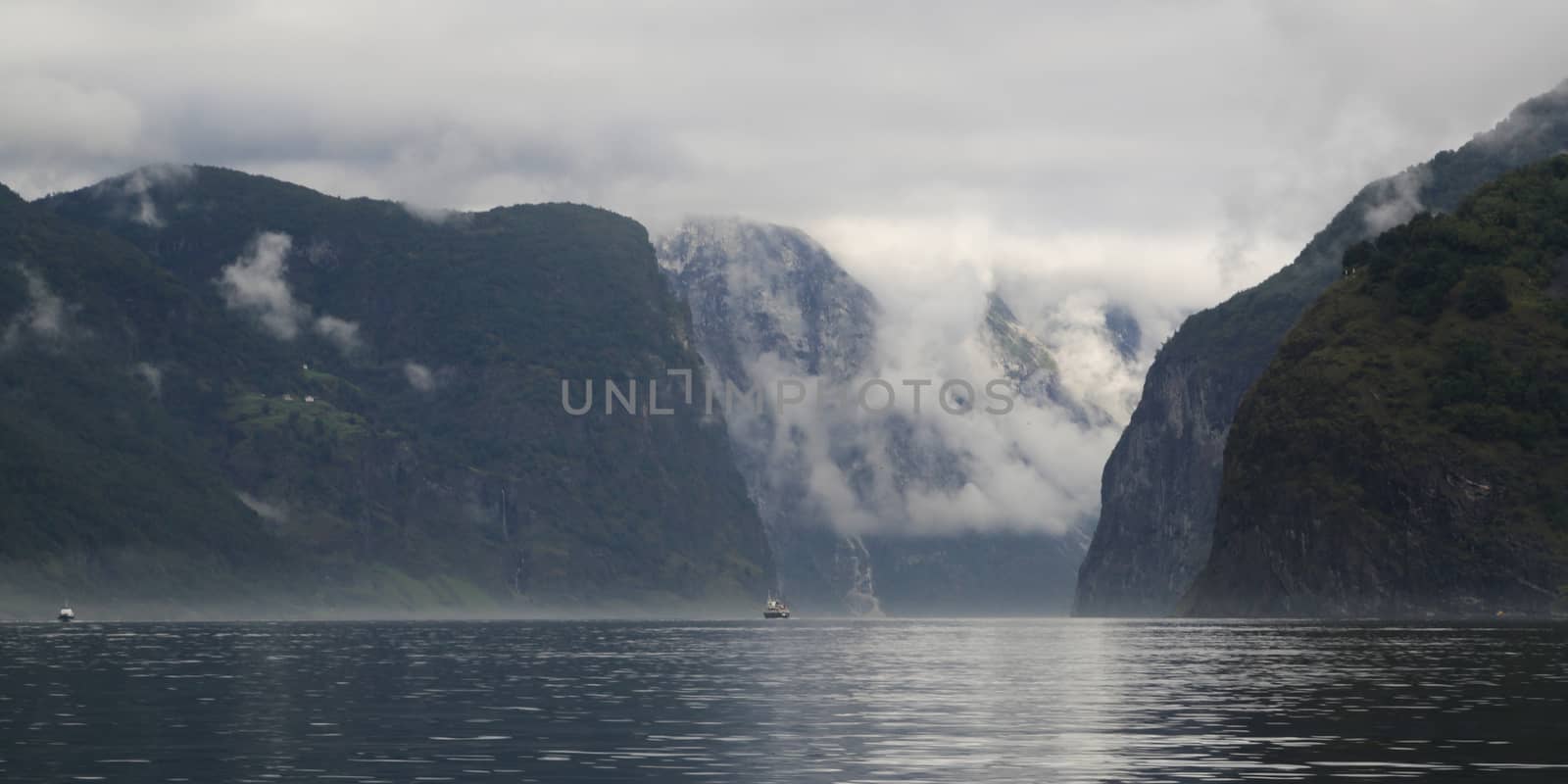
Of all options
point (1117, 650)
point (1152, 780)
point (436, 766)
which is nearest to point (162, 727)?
point (436, 766)

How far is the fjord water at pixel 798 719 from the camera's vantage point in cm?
6353

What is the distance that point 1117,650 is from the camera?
7116 inches

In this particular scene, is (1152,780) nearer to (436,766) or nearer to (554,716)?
(436,766)

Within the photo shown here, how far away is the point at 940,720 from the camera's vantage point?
85.5 metres

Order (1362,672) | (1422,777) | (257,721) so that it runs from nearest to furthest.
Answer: (1422,777), (257,721), (1362,672)

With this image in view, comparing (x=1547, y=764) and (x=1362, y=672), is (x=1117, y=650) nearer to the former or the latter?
(x=1362, y=672)

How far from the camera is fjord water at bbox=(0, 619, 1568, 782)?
208 feet

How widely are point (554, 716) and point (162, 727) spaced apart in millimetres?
16608

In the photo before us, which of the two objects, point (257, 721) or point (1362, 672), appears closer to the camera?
point (257, 721)

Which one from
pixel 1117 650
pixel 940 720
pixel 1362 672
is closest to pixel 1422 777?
pixel 940 720

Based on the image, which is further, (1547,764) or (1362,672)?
(1362,672)

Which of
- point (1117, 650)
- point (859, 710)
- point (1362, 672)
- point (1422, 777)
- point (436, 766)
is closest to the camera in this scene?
point (1422, 777)

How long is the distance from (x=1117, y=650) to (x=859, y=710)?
303ft

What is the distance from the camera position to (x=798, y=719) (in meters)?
86.8
